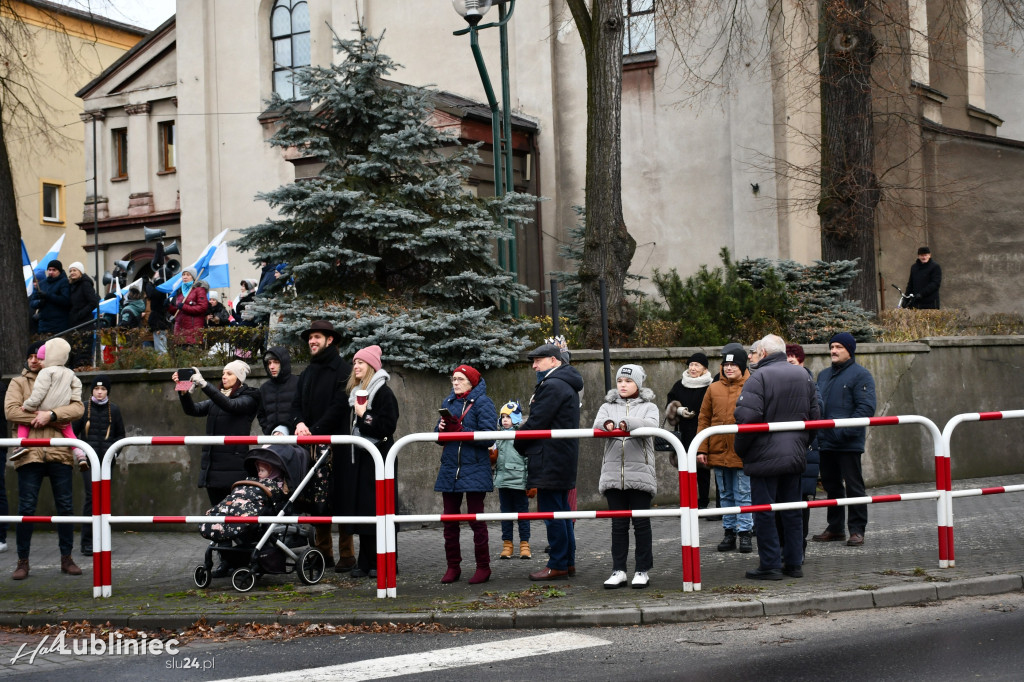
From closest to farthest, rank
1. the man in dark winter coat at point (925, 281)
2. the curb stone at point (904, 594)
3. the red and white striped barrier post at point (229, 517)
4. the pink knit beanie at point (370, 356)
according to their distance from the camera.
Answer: the curb stone at point (904, 594) → the red and white striped barrier post at point (229, 517) → the pink knit beanie at point (370, 356) → the man in dark winter coat at point (925, 281)

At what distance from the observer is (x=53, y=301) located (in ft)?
57.5

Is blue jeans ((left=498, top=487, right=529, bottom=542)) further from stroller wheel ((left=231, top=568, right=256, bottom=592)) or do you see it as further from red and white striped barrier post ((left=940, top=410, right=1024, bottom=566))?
red and white striped barrier post ((left=940, top=410, right=1024, bottom=566))

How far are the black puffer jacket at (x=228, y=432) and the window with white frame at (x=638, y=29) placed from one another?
1539 centimetres

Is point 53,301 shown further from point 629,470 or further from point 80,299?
point 629,470

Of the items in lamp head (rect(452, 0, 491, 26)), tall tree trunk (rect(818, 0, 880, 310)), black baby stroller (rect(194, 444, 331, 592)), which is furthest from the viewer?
tall tree trunk (rect(818, 0, 880, 310))

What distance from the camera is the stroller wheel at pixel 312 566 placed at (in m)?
9.30

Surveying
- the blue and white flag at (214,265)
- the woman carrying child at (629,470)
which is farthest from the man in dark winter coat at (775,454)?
the blue and white flag at (214,265)

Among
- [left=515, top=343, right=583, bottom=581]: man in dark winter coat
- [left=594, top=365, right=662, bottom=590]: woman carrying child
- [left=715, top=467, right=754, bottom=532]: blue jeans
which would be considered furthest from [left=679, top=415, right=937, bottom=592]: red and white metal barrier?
[left=715, top=467, right=754, bottom=532]: blue jeans

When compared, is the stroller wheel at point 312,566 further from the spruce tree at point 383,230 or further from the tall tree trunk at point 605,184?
the tall tree trunk at point 605,184

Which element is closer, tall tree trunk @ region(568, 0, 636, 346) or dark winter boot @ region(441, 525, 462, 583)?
dark winter boot @ region(441, 525, 462, 583)

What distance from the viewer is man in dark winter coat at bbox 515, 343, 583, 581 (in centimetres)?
912

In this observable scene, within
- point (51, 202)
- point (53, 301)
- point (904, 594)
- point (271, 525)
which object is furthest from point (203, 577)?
point (51, 202)

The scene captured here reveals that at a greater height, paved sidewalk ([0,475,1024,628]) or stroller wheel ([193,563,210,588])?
stroller wheel ([193,563,210,588])

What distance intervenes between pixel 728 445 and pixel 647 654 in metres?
3.94
